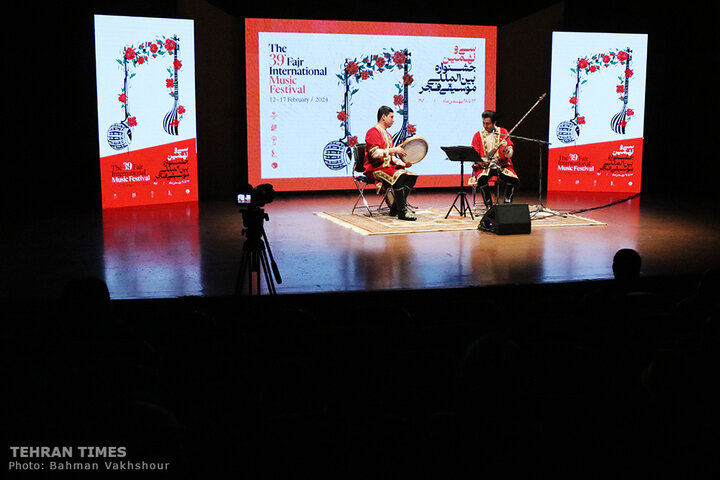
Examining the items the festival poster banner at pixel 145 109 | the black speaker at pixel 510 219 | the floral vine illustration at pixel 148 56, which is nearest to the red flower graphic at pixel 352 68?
the festival poster banner at pixel 145 109

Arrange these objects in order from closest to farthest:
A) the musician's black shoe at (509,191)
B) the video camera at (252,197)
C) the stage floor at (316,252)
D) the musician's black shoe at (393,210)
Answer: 1. the video camera at (252,197)
2. the stage floor at (316,252)
3. the musician's black shoe at (393,210)
4. the musician's black shoe at (509,191)

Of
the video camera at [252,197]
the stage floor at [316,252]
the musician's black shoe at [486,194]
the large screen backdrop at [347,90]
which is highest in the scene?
the large screen backdrop at [347,90]

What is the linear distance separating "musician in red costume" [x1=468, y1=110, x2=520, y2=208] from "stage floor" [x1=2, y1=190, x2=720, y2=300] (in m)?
1.06

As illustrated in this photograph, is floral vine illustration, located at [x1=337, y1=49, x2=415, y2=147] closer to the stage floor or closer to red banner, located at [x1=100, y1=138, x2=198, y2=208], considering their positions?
red banner, located at [x1=100, y1=138, x2=198, y2=208]

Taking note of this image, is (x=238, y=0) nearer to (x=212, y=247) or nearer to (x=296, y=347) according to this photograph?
(x=212, y=247)

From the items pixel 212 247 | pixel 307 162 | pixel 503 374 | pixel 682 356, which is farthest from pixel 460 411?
pixel 307 162

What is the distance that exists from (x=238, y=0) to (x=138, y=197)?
10.1 ft

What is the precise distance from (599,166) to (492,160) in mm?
3301

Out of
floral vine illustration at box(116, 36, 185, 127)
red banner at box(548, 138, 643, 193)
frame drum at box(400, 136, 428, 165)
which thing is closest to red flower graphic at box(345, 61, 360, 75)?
floral vine illustration at box(116, 36, 185, 127)

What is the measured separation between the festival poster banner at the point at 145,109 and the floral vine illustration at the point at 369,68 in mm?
2358

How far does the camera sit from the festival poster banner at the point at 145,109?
28.7ft

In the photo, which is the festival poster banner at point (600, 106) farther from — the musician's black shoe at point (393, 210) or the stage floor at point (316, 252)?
the musician's black shoe at point (393, 210)

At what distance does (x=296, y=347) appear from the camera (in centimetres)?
258

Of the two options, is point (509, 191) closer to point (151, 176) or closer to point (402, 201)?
point (402, 201)
